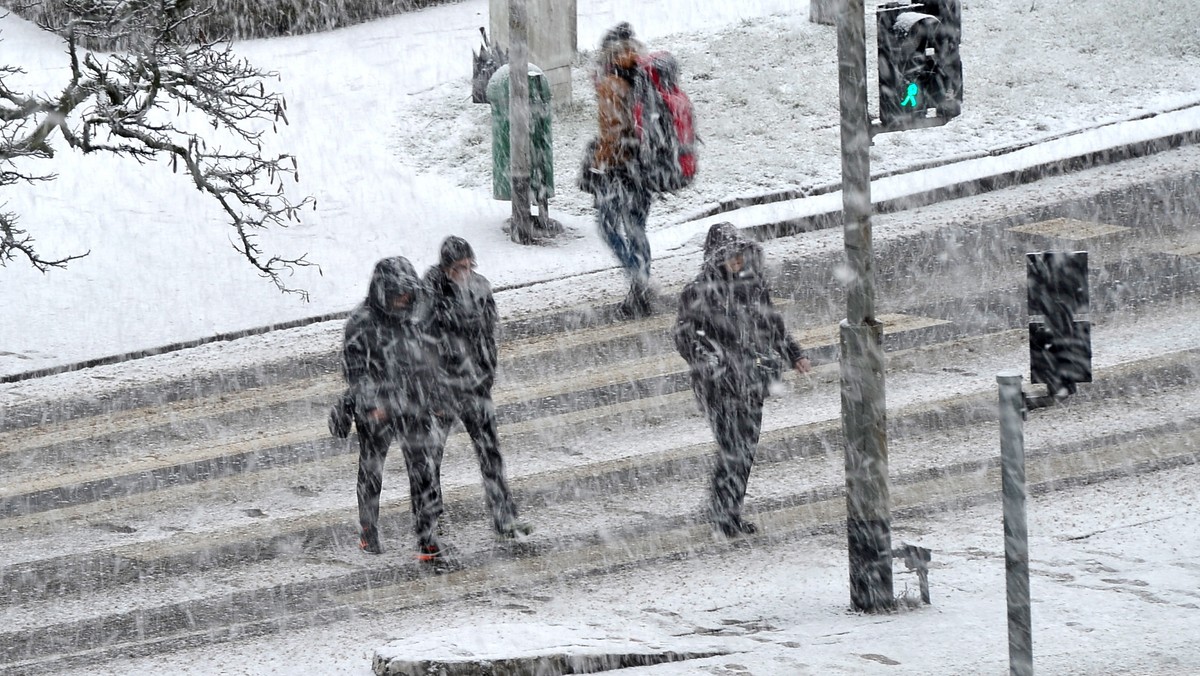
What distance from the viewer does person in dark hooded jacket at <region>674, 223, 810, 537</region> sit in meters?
8.22

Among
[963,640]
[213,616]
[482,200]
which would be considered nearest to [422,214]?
[482,200]

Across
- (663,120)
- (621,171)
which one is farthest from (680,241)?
(663,120)

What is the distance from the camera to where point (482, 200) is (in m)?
15.0

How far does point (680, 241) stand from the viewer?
545 inches

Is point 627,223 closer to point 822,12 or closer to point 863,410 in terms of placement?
point 863,410

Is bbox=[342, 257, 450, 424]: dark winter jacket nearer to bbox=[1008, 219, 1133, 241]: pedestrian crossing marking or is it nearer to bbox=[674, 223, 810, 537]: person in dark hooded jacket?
bbox=[674, 223, 810, 537]: person in dark hooded jacket

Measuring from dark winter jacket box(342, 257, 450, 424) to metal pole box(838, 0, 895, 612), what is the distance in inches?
87.4

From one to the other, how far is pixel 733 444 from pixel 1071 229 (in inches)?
239

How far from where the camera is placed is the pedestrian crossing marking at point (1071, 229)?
13.0m

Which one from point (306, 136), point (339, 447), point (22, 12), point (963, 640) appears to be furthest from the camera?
point (22, 12)

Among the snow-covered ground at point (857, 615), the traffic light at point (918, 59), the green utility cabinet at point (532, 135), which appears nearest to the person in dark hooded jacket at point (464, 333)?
the snow-covered ground at point (857, 615)

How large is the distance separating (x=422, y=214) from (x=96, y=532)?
21.4ft

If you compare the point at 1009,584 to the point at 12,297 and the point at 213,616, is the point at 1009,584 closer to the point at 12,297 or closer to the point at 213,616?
the point at 213,616

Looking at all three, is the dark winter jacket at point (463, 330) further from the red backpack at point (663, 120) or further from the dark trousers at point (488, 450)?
the red backpack at point (663, 120)
